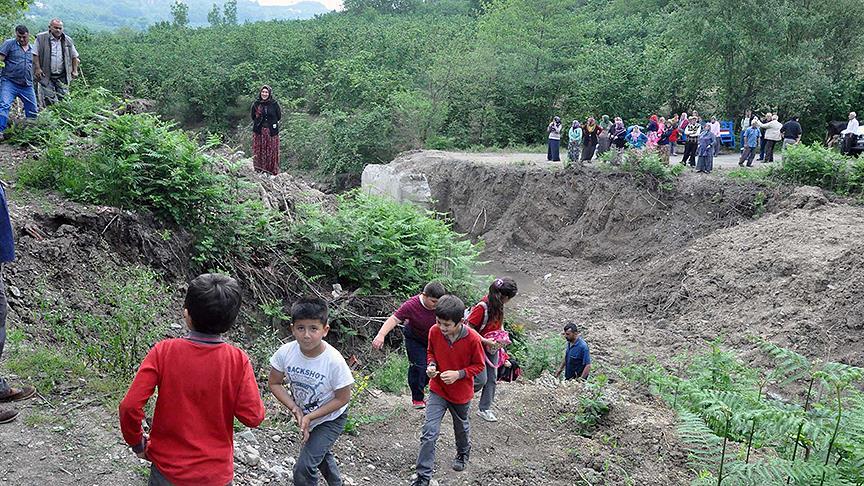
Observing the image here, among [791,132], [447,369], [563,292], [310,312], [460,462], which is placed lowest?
[563,292]

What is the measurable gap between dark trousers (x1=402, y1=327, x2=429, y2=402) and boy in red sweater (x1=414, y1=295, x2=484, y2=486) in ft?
3.73

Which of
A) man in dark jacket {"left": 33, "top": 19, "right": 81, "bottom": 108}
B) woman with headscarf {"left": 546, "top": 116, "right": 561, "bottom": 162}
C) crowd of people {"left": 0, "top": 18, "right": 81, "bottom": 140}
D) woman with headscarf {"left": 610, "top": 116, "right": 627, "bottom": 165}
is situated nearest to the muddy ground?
crowd of people {"left": 0, "top": 18, "right": 81, "bottom": 140}

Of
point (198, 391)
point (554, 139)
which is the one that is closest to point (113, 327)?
point (198, 391)

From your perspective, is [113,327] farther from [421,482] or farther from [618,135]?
[618,135]

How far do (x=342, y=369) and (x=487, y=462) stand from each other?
243 centimetres

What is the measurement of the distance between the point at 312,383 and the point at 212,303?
1178 millimetres

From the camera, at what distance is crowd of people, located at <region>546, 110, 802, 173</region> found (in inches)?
768

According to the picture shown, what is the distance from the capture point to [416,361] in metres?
6.99

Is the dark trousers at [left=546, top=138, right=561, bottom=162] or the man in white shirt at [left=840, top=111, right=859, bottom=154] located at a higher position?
the man in white shirt at [left=840, top=111, right=859, bottom=154]

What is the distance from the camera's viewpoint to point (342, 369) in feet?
14.5

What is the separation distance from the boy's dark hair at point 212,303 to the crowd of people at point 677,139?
1752cm

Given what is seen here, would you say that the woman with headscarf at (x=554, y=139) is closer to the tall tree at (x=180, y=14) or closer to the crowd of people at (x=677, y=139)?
the crowd of people at (x=677, y=139)

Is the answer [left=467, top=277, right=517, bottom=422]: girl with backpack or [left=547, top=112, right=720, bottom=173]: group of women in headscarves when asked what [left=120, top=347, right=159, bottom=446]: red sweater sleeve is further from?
[left=547, top=112, right=720, bottom=173]: group of women in headscarves

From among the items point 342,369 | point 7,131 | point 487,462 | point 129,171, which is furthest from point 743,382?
point 7,131
